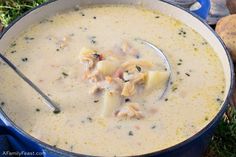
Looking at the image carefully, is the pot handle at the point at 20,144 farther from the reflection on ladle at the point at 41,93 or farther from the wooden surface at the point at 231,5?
the wooden surface at the point at 231,5

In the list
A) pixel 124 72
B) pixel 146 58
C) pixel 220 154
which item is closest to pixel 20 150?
pixel 124 72

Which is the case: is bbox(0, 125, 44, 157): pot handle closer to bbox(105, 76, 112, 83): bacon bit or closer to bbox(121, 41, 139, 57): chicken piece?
bbox(105, 76, 112, 83): bacon bit

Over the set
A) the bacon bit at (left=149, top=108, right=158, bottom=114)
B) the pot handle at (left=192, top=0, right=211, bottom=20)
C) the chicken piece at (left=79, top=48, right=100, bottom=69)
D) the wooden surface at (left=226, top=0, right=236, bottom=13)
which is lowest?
the wooden surface at (left=226, top=0, right=236, bottom=13)

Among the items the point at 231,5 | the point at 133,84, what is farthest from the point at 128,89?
the point at 231,5

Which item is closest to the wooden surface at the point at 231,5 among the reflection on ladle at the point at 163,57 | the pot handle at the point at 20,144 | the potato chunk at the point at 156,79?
the reflection on ladle at the point at 163,57

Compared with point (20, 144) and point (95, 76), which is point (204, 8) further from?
point (20, 144)

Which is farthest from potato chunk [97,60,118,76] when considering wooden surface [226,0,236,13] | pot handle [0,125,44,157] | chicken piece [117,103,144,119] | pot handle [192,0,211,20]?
wooden surface [226,0,236,13]
